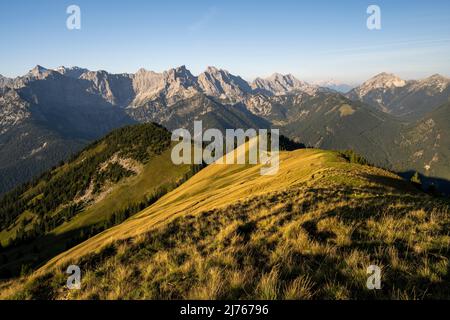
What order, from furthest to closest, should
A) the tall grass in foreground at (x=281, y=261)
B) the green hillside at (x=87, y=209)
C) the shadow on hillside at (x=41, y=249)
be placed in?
the green hillside at (x=87, y=209), the shadow on hillside at (x=41, y=249), the tall grass in foreground at (x=281, y=261)

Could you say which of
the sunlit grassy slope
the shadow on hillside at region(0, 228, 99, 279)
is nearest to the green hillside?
the shadow on hillside at region(0, 228, 99, 279)

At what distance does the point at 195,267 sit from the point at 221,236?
14.1 feet

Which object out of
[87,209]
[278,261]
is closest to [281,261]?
[278,261]

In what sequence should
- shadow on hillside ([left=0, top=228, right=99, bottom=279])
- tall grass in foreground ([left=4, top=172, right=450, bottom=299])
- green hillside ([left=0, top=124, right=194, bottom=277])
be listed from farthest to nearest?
1. green hillside ([left=0, top=124, right=194, bottom=277])
2. shadow on hillside ([left=0, top=228, right=99, bottom=279])
3. tall grass in foreground ([left=4, top=172, right=450, bottom=299])

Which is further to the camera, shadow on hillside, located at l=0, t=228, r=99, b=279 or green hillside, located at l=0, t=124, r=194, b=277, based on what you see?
green hillside, located at l=0, t=124, r=194, b=277

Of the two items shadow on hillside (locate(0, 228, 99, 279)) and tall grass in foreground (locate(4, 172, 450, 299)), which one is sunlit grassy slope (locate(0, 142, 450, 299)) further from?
shadow on hillside (locate(0, 228, 99, 279))

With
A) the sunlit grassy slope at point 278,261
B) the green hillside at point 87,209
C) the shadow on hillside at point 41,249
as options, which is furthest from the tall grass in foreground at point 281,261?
the green hillside at point 87,209

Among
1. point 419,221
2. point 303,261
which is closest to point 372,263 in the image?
point 303,261

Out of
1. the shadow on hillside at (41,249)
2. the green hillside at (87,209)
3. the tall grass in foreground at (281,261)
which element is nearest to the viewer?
the tall grass in foreground at (281,261)

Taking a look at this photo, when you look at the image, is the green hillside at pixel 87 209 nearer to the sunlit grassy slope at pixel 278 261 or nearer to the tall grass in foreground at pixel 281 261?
the sunlit grassy slope at pixel 278 261

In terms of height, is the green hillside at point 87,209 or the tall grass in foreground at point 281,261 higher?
the tall grass in foreground at point 281,261

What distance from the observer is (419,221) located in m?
14.1
